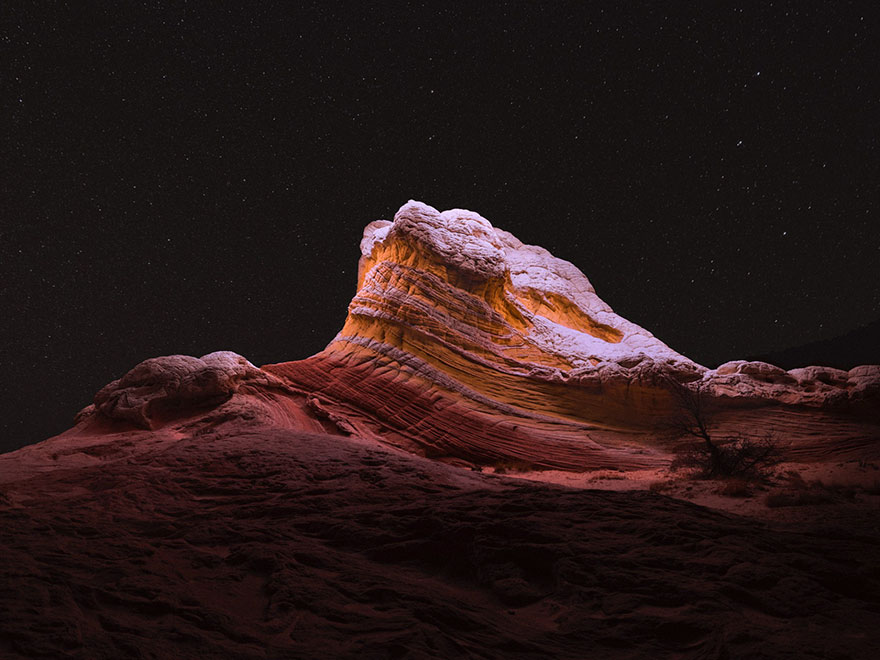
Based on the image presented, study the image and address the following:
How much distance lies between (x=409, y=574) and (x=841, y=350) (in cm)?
4319

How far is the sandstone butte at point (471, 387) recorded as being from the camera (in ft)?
37.5

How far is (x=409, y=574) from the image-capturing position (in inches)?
184

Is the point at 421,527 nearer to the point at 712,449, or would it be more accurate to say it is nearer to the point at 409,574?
the point at 409,574

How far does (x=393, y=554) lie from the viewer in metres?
5.02

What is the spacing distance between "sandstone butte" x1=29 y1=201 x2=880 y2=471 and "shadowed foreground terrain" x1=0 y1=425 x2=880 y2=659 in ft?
14.5

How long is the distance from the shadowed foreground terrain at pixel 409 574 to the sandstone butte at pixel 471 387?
4424 millimetres

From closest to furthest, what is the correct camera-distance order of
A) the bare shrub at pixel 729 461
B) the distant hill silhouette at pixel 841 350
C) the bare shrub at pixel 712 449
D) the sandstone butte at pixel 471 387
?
the bare shrub at pixel 729 461, the bare shrub at pixel 712 449, the sandstone butte at pixel 471 387, the distant hill silhouette at pixel 841 350

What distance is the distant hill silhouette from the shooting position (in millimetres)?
34625

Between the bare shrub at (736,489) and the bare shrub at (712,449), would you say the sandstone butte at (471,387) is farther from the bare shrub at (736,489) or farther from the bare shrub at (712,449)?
the bare shrub at (736,489)

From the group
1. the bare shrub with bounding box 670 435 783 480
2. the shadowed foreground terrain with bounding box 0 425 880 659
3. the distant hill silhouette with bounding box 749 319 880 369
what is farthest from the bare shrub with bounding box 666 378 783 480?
the distant hill silhouette with bounding box 749 319 880 369

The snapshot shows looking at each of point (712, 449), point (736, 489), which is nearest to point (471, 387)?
point (712, 449)

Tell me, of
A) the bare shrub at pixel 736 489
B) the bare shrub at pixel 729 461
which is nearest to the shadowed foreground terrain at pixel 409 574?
the bare shrub at pixel 736 489

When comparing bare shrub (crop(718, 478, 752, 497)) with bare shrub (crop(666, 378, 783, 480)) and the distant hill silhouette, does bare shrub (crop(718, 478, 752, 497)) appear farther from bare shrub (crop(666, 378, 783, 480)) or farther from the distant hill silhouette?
the distant hill silhouette

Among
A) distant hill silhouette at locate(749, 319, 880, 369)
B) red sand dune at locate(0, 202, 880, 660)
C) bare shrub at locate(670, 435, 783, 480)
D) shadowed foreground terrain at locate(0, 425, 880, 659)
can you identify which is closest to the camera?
shadowed foreground terrain at locate(0, 425, 880, 659)
